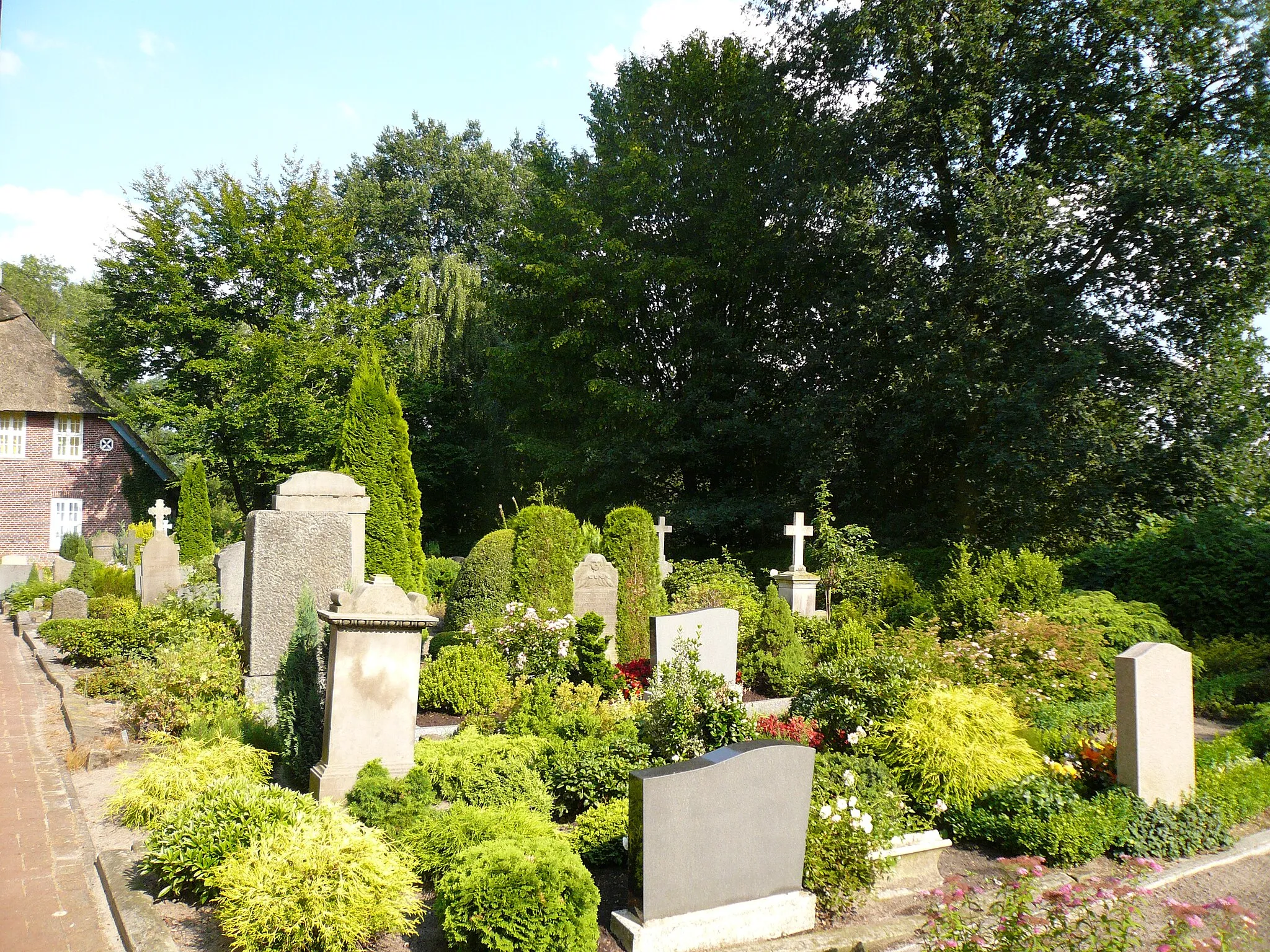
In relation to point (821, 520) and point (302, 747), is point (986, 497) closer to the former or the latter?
point (821, 520)

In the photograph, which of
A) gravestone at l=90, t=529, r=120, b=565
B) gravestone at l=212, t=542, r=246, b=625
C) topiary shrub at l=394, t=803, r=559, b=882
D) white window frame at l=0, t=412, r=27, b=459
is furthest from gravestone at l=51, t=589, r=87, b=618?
white window frame at l=0, t=412, r=27, b=459

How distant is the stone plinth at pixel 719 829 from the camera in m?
4.56

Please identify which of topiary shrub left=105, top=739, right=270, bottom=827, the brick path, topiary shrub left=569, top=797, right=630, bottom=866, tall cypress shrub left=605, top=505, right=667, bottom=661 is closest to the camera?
the brick path

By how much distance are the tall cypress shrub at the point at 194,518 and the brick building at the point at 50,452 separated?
6.85 metres

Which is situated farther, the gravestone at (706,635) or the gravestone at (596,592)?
the gravestone at (596,592)

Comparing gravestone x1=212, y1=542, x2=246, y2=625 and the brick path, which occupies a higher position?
gravestone x1=212, y1=542, x2=246, y2=625

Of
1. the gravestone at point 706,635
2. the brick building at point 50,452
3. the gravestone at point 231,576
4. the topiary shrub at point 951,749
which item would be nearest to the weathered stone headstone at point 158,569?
the gravestone at point 231,576

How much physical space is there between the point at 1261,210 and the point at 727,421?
37.4ft

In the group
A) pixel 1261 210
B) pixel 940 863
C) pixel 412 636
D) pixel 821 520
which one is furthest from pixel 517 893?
pixel 1261 210

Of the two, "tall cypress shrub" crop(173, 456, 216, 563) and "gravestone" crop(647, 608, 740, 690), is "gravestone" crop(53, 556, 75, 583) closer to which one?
"tall cypress shrub" crop(173, 456, 216, 563)

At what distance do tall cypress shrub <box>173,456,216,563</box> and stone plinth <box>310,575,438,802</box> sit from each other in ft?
64.9

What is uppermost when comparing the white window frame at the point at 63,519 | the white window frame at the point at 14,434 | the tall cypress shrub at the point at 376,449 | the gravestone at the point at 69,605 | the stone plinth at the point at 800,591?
the white window frame at the point at 14,434

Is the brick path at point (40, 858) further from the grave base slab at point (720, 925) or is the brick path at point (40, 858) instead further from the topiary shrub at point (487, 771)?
the grave base slab at point (720, 925)

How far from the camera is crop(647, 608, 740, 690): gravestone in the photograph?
9391mm
